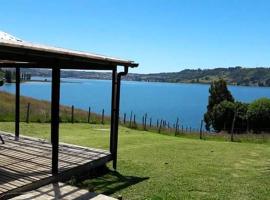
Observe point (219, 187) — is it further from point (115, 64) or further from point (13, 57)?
point (13, 57)

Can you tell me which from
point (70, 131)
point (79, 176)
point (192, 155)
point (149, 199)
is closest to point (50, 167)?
point (79, 176)

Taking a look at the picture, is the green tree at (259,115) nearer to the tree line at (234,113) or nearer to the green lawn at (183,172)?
the tree line at (234,113)

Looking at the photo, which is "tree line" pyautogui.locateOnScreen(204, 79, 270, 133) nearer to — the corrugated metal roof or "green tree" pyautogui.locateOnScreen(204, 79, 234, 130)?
"green tree" pyautogui.locateOnScreen(204, 79, 234, 130)

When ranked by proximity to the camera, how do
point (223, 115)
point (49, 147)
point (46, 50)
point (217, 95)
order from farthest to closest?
1. point (217, 95)
2. point (223, 115)
3. point (49, 147)
4. point (46, 50)

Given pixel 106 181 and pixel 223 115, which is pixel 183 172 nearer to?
pixel 106 181

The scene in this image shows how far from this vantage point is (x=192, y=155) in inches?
570

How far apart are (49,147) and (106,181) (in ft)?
9.58

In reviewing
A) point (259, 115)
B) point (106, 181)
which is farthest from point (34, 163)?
point (259, 115)

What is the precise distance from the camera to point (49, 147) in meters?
12.3

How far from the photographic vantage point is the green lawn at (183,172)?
9156 millimetres

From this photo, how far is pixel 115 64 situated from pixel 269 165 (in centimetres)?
585

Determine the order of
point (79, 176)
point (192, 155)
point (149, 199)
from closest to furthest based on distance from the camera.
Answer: point (149, 199), point (79, 176), point (192, 155)

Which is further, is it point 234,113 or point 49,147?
point 234,113

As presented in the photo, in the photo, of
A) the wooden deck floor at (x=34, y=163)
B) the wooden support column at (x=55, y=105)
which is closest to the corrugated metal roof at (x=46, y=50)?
the wooden support column at (x=55, y=105)
